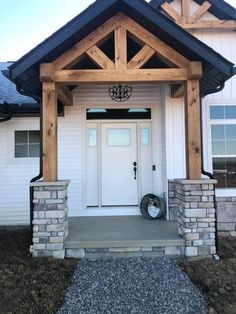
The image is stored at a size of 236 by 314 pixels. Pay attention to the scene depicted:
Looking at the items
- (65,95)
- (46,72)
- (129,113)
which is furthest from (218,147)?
(46,72)

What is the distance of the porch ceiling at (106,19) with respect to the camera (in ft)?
14.8

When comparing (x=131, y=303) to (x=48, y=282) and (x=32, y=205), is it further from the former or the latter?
(x=32, y=205)

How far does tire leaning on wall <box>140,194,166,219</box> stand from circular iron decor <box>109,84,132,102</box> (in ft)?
7.34

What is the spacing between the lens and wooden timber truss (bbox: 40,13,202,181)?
15.4 feet

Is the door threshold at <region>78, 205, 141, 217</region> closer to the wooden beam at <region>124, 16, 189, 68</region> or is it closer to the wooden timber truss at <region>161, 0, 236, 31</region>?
the wooden beam at <region>124, 16, 189, 68</region>

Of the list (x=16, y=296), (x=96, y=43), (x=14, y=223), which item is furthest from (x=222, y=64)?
(x=14, y=223)

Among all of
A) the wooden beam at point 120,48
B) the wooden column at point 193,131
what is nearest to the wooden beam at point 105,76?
the wooden beam at point 120,48

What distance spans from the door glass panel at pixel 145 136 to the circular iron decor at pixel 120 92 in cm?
83

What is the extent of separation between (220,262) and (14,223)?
4.47m

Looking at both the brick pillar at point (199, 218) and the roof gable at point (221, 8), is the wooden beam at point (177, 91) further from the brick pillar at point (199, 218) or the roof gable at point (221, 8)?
the brick pillar at point (199, 218)

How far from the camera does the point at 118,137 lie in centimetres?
708

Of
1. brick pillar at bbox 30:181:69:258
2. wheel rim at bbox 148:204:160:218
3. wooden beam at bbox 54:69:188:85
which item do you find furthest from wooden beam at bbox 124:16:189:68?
wheel rim at bbox 148:204:160:218

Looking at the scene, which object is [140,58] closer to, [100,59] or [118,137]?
[100,59]

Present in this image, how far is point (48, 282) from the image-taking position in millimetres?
3824
